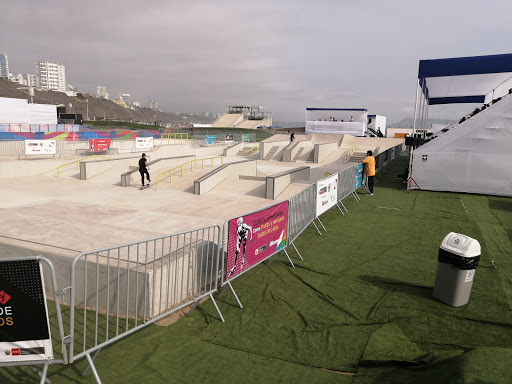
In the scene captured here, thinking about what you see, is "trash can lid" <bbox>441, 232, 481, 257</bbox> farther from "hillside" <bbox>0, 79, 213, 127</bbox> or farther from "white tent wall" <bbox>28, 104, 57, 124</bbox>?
"hillside" <bbox>0, 79, 213, 127</bbox>

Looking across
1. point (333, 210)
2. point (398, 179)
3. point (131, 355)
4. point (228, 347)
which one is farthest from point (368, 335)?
point (398, 179)

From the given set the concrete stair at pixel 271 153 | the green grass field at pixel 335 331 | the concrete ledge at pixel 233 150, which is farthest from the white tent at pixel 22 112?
the green grass field at pixel 335 331

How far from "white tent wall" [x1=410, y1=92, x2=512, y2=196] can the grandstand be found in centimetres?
7800

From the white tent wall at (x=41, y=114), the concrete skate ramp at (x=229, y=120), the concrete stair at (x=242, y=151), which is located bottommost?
the concrete stair at (x=242, y=151)

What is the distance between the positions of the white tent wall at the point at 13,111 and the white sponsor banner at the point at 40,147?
922 inches

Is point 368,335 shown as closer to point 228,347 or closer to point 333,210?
point 228,347

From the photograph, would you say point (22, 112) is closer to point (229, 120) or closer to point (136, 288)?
point (136, 288)

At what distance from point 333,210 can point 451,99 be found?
102 ft

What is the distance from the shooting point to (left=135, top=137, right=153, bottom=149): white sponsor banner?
1165 inches

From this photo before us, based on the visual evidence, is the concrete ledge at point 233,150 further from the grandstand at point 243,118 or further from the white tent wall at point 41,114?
the grandstand at point 243,118

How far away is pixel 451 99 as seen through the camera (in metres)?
36.7

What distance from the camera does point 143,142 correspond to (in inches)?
1180

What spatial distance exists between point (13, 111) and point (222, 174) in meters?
37.1

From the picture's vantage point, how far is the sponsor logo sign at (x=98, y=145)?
26.1m
